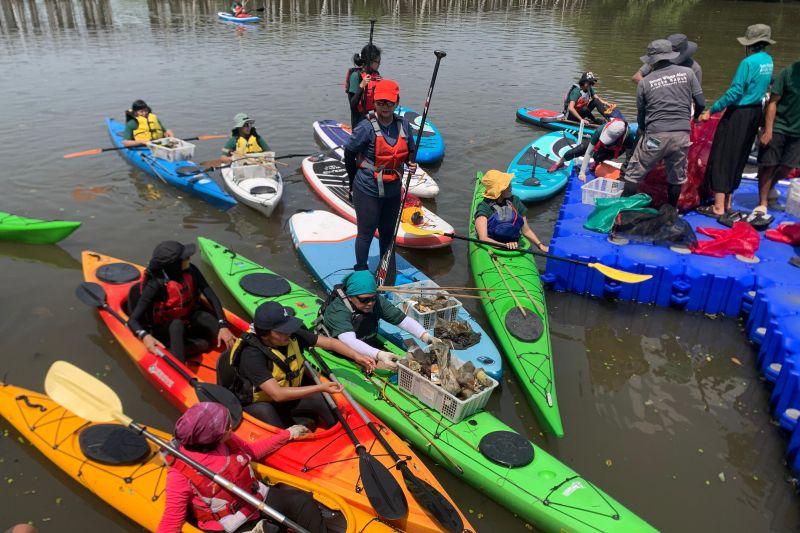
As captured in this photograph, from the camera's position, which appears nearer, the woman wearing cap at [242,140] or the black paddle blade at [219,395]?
the black paddle blade at [219,395]

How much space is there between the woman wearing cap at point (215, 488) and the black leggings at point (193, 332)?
6.50ft

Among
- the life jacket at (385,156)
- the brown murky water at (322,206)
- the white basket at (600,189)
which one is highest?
the life jacket at (385,156)

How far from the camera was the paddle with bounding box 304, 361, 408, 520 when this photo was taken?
3.68 metres

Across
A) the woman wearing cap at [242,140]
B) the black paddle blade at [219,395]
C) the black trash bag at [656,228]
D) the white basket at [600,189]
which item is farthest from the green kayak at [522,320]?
the woman wearing cap at [242,140]

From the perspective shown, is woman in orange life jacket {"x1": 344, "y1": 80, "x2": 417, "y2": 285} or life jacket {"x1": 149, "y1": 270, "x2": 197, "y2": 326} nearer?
life jacket {"x1": 149, "y1": 270, "x2": 197, "y2": 326}

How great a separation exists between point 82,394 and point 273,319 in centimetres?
136

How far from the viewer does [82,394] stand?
3.74 meters

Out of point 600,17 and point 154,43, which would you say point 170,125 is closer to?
point 154,43

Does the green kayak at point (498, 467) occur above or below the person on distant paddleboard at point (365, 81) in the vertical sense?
below

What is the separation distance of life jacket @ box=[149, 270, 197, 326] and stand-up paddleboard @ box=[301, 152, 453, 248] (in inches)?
141

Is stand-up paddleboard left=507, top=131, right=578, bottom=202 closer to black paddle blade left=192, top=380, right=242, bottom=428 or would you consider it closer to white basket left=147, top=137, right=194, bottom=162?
white basket left=147, top=137, right=194, bottom=162

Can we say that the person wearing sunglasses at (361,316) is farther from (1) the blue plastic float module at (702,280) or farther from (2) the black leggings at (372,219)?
(1) the blue plastic float module at (702,280)

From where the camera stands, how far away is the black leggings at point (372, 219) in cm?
618

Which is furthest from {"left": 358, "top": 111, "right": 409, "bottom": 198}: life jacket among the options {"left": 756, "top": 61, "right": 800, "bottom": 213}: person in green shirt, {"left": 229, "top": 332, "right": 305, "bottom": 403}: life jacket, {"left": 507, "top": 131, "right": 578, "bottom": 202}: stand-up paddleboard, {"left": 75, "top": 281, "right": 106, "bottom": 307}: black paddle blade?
{"left": 756, "top": 61, "right": 800, "bottom": 213}: person in green shirt
